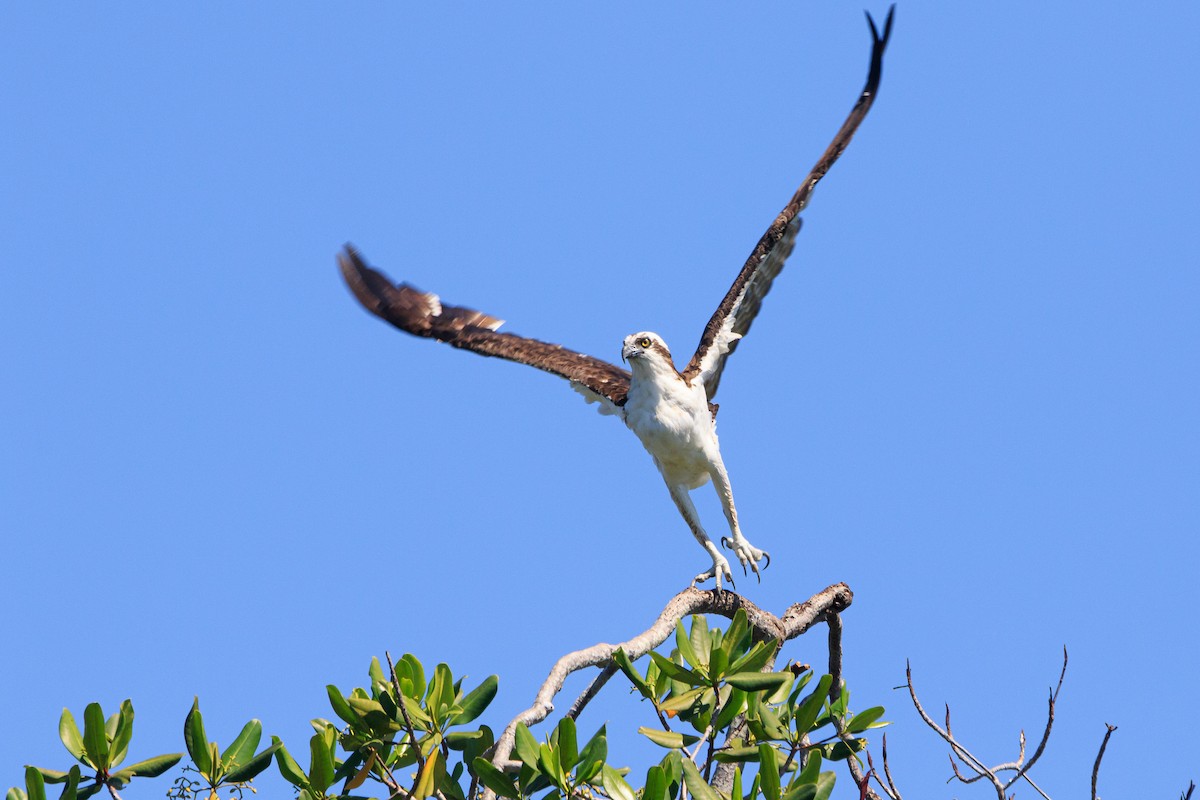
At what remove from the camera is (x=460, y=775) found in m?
6.18

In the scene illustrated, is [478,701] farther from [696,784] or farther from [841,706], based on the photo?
[841,706]

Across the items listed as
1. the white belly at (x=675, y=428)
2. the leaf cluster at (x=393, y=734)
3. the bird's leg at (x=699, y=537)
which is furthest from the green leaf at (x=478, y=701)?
the white belly at (x=675, y=428)

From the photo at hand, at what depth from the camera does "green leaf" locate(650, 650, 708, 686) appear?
242 inches

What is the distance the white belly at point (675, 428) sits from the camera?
10266 mm

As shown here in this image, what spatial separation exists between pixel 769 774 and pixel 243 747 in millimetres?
2153

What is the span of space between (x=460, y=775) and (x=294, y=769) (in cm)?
69

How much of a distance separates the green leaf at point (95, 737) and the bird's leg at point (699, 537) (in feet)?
13.8

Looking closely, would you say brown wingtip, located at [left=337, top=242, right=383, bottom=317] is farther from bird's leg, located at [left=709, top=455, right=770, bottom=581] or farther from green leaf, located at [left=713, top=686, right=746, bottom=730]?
green leaf, located at [left=713, top=686, right=746, bottom=730]

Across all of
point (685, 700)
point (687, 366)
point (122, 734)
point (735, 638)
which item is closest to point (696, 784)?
point (685, 700)

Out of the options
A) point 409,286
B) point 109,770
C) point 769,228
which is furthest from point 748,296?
point 109,770

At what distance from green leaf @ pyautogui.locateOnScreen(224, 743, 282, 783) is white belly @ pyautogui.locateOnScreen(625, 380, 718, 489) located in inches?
187

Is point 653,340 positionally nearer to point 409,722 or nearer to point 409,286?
point 409,286

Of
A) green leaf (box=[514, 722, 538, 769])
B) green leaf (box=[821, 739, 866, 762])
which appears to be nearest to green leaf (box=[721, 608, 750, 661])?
green leaf (box=[821, 739, 866, 762])

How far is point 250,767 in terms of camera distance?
237 inches
